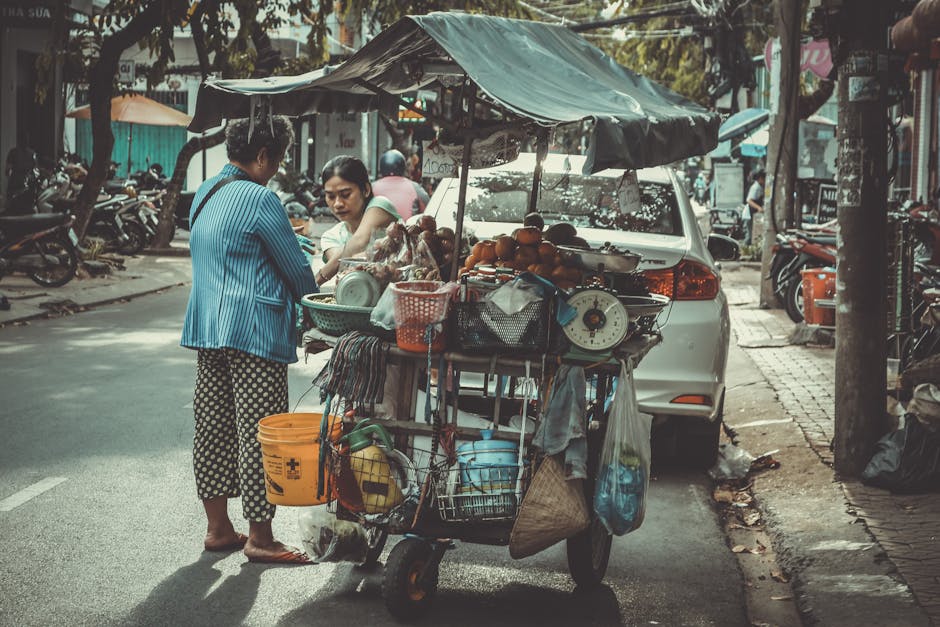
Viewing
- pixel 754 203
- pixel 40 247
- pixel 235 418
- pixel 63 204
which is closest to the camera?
pixel 235 418

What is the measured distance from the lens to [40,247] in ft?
46.8

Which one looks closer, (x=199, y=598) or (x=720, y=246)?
(x=199, y=598)

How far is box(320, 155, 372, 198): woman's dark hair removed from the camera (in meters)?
5.64

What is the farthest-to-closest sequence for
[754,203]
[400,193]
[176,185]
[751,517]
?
1. [754,203]
2. [176,185]
3. [400,193]
4. [751,517]

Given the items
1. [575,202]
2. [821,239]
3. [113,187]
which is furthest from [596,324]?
[113,187]

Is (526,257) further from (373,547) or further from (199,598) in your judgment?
(199,598)

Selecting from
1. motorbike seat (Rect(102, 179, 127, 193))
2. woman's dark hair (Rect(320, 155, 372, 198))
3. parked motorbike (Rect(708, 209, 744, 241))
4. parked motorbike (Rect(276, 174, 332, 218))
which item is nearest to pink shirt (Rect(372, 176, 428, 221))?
woman's dark hair (Rect(320, 155, 372, 198))

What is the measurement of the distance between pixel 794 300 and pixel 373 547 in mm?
9003

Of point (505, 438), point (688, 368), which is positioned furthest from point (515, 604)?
point (688, 368)

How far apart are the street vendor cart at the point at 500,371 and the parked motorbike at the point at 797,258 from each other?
798 centimetres

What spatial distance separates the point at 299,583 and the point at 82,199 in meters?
13.9

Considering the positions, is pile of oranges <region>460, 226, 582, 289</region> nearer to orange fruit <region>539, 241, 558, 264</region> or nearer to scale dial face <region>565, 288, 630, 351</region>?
orange fruit <region>539, 241, 558, 264</region>

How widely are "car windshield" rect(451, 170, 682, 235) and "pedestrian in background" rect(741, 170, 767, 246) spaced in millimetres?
16165

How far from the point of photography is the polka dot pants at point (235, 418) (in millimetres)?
4668
